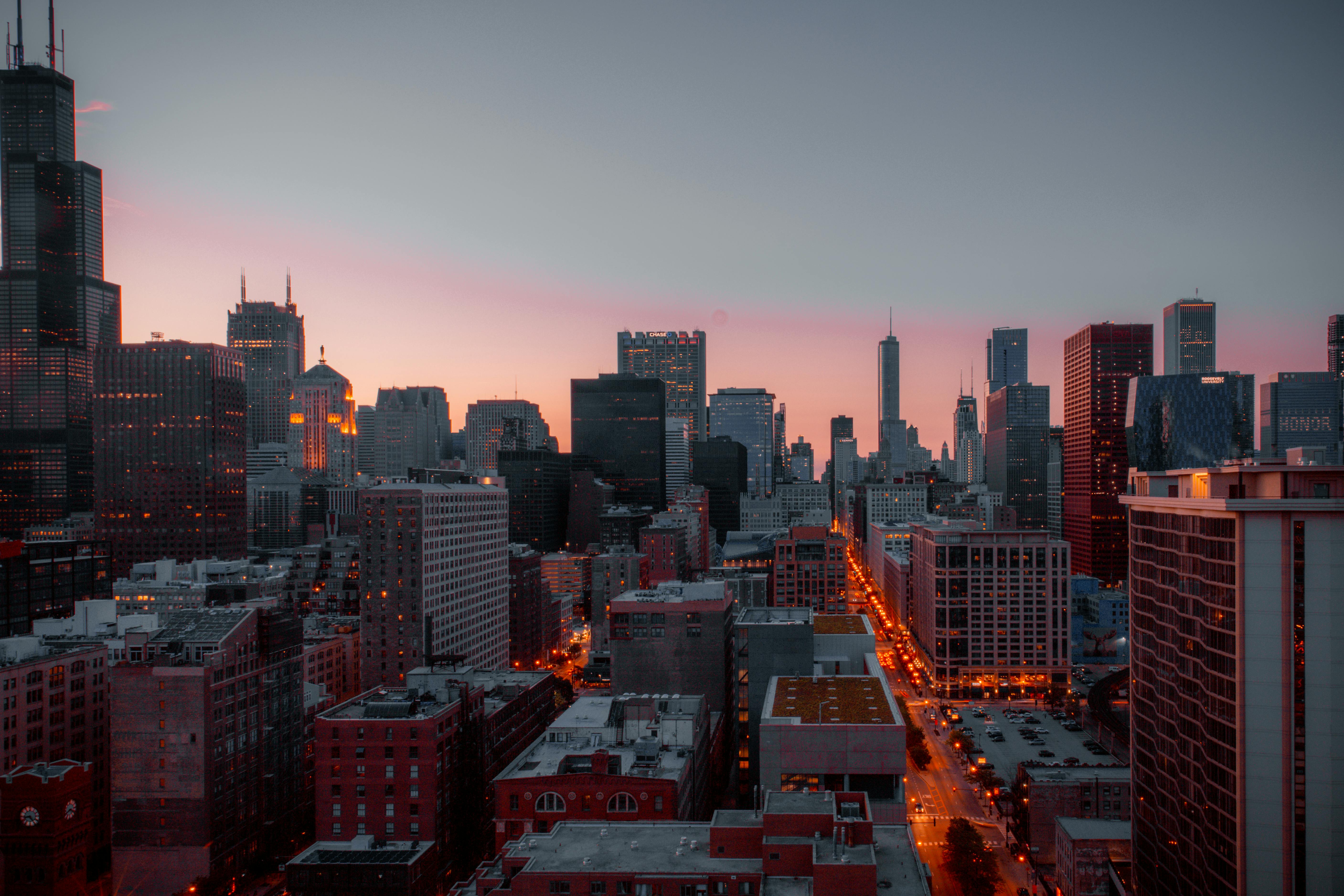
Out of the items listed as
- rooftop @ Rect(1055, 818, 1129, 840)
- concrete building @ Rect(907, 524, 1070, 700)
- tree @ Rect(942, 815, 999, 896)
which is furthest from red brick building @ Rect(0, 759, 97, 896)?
concrete building @ Rect(907, 524, 1070, 700)

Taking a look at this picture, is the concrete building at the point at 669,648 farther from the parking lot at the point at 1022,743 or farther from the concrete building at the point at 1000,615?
the concrete building at the point at 1000,615

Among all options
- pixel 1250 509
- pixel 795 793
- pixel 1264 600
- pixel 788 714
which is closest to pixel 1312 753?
pixel 1264 600

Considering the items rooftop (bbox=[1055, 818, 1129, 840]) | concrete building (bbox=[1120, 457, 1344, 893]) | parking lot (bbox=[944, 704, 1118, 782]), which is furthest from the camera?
parking lot (bbox=[944, 704, 1118, 782])

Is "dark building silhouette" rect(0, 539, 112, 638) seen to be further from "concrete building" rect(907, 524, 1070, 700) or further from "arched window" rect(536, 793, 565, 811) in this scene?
"concrete building" rect(907, 524, 1070, 700)

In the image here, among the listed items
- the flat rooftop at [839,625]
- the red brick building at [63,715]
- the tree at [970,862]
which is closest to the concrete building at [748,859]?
the tree at [970,862]

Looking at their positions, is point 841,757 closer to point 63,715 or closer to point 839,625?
point 839,625

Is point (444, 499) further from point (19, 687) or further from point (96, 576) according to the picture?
point (96, 576)

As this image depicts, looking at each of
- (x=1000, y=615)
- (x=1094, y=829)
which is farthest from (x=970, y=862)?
(x=1000, y=615)
